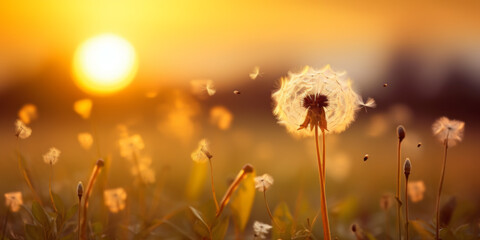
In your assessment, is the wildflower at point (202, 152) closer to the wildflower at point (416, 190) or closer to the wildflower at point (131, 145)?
the wildflower at point (131, 145)

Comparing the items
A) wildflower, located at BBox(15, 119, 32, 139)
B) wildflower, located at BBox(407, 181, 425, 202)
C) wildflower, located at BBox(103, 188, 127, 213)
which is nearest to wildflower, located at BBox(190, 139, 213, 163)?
wildflower, located at BBox(103, 188, 127, 213)

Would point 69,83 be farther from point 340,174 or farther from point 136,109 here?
point 340,174

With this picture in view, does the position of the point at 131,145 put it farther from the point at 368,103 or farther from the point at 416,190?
the point at 416,190

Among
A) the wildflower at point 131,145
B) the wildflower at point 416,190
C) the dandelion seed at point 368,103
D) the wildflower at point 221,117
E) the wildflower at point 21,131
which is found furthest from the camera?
the wildflower at point 221,117

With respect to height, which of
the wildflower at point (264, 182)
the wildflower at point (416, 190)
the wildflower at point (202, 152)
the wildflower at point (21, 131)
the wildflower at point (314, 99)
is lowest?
the wildflower at point (21, 131)

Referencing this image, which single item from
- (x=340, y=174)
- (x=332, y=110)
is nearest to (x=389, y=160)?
(x=340, y=174)

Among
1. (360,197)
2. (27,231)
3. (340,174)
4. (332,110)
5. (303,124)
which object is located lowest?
(27,231)

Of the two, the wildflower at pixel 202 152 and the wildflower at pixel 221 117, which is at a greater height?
the wildflower at pixel 221 117

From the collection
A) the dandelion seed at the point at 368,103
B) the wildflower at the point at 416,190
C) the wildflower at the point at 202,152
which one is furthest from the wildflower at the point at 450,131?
the wildflower at the point at 202,152

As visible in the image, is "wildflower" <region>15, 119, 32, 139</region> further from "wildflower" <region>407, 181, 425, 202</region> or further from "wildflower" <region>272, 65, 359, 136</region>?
"wildflower" <region>407, 181, 425, 202</region>

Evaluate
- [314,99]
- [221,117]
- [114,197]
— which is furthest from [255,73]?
[221,117]
